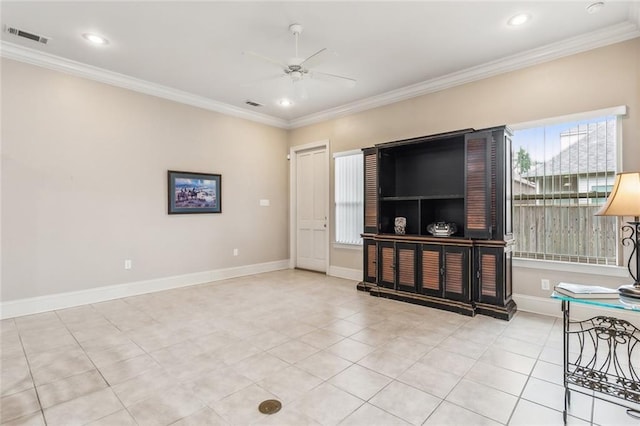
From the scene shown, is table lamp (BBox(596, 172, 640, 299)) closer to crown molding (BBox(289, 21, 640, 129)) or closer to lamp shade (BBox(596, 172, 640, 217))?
lamp shade (BBox(596, 172, 640, 217))

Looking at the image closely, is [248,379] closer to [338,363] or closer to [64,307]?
[338,363]

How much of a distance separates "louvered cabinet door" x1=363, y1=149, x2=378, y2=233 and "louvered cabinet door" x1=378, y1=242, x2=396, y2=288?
1.05 ft

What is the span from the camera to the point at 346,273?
228 inches

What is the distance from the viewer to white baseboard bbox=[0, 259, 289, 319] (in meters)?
3.77

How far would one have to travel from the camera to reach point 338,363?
102 inches

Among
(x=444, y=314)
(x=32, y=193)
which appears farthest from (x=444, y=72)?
(x=32, y=193)

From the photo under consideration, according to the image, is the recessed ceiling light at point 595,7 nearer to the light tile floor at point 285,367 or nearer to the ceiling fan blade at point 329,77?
the ceiling fan blade at point 329,77

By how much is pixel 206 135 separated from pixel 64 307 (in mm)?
3201

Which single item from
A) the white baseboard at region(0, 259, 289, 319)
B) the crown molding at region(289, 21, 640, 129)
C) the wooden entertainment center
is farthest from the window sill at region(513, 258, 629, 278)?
the white baseboard at region(0, 259, 289, 319)

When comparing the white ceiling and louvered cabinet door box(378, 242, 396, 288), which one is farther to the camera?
louvered cabinet door box(378, 242, 396, 288)

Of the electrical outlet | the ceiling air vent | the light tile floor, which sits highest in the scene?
the ceiling air vent

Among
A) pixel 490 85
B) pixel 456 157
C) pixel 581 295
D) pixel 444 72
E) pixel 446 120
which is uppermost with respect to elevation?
pixel 444 72

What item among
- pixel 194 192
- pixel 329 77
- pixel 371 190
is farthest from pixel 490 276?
pixel 194 192

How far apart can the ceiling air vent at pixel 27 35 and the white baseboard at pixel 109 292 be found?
9.80 ft
